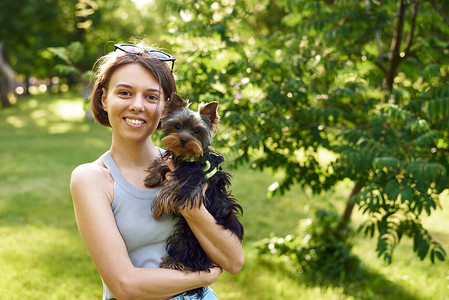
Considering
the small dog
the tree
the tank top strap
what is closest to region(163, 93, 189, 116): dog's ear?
the small dog

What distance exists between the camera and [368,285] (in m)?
5.84

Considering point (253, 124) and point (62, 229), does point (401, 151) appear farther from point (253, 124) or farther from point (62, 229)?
point (62, 229)

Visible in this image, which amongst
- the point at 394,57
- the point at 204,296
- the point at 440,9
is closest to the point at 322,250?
the point at 394,57

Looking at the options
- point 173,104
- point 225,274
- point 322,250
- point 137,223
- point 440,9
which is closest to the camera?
point 137,223

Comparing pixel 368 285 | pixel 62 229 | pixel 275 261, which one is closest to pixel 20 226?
pixel 62 229

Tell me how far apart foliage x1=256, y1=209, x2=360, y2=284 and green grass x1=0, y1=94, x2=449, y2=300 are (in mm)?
165

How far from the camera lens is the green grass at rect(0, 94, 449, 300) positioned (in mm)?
5605

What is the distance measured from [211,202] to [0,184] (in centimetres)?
1005

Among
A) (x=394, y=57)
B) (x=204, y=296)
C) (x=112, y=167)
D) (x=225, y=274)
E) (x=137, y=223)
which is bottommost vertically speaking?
(x=225, y=274)

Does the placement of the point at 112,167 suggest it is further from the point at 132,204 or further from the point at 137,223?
the point at 137,223

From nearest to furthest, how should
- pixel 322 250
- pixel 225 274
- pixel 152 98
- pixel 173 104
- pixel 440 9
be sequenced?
pixel 152 98 < pixel 173 104 < pixel 440 9 < pixel 225 274 < pixel 322 250

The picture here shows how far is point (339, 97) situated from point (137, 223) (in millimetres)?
3344

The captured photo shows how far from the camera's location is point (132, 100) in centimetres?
228

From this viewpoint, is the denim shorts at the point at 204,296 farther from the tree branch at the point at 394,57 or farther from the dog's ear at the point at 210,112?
the tree branch at the point at 394,57
